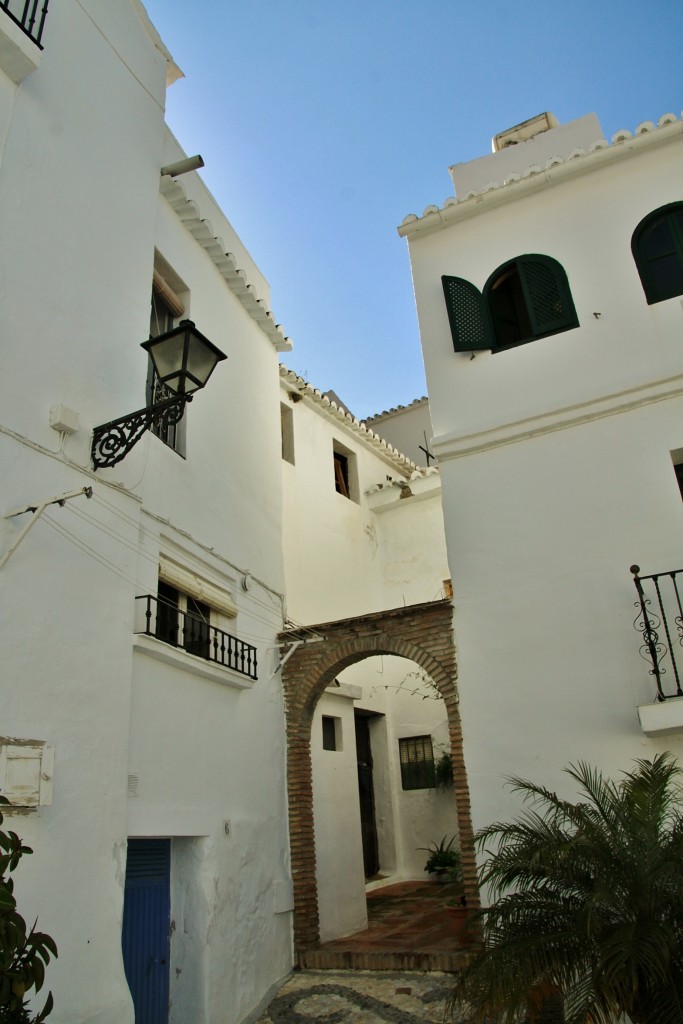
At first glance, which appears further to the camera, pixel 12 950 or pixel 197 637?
pixel 197 637

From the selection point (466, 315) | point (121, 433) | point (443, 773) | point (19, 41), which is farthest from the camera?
point (443, 773)

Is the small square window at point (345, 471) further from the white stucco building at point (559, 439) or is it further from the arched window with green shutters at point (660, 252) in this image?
the arched window with green shutters at point (660, 252)

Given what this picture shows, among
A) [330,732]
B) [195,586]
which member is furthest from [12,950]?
[330,732]

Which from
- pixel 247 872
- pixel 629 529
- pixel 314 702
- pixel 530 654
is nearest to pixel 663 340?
pixel 629 529

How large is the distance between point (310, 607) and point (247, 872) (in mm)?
4282

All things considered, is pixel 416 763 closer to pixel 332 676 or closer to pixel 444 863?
pixel 444 863

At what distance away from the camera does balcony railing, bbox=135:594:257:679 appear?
6754mm

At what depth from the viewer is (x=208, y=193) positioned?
990 cm

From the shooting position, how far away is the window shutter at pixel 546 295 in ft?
27.9

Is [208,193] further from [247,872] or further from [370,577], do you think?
[247,872]

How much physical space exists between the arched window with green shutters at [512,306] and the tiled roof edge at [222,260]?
2.62 meters

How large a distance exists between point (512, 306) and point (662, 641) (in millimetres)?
4222

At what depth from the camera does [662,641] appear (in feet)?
23.2

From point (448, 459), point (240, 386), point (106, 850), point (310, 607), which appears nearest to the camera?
point (106, 850)
